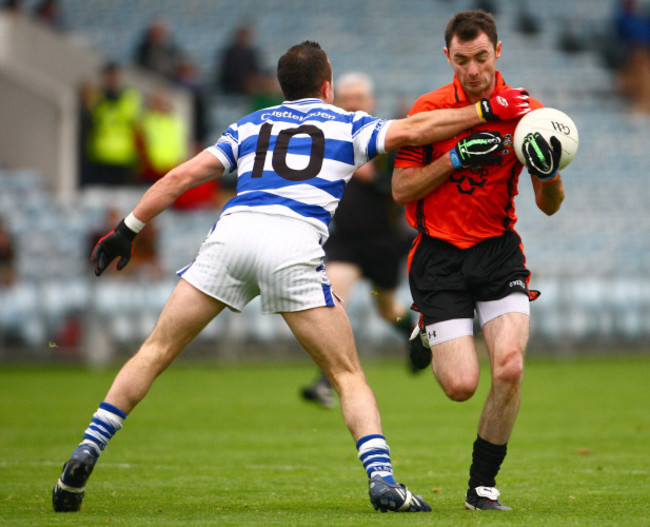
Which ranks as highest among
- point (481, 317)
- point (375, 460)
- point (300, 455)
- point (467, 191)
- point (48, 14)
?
point (48, 14)

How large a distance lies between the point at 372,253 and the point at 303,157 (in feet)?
18.5

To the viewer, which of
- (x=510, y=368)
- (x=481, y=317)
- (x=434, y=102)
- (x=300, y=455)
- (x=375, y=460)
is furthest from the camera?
(x=300, y=455)

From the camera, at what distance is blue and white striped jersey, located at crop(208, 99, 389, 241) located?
5406 millimetres

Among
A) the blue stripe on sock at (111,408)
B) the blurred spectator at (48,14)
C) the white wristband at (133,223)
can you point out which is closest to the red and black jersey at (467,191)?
the white wristband at (133,223)

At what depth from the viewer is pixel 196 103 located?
22.0 m

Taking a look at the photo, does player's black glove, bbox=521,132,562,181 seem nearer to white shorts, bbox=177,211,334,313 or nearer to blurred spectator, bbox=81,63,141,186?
white shorts, bbox=177,211,334,313

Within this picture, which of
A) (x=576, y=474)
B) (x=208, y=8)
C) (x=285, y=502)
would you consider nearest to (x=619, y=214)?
(x=208, y=8)

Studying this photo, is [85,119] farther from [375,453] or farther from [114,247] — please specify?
[375,453]

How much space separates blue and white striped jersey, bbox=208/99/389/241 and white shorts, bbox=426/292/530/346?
2.37 ft

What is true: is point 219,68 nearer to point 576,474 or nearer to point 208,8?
point 208,8

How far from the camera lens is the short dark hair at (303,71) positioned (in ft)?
18.1

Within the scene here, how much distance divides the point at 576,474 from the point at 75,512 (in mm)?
2875

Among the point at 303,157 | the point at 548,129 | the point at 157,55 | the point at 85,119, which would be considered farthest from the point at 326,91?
the point at 157,55

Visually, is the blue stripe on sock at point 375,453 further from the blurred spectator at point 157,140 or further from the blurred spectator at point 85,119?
the blurred spectator at point 85,119
